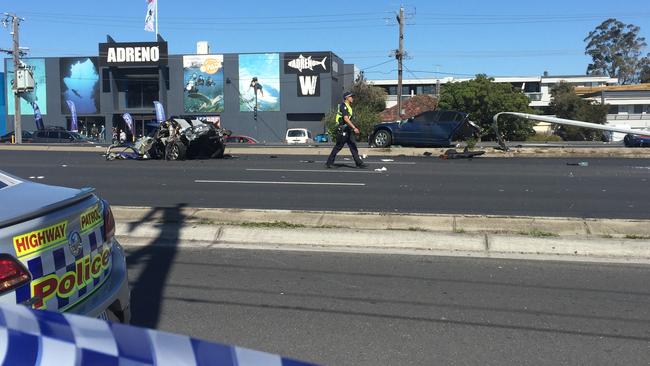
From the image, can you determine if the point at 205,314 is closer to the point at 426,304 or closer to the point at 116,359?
the point at 426,304

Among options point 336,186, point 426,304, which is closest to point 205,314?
point 426,304

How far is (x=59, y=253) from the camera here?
9.45 feet

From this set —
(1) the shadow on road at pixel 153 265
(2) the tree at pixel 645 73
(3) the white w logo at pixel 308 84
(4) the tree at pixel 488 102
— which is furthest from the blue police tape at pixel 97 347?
(2) the tree at pixel 645 73

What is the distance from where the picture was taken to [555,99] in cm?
7050

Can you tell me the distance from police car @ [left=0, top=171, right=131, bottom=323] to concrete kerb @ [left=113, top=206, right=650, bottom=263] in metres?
3.52

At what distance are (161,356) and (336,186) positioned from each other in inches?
386

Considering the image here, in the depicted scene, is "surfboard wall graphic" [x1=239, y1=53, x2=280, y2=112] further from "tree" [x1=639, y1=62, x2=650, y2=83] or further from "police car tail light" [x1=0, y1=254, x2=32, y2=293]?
"tree" [x1=639, y1=62, x2=650, y2=83]

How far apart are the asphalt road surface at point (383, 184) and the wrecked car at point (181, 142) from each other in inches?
30.4

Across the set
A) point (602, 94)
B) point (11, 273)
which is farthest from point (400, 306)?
point (602, 94)

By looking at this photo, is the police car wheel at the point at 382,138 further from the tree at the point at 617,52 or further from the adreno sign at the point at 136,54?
the tree at the point at 617,52

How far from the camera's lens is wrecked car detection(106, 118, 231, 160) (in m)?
17.4

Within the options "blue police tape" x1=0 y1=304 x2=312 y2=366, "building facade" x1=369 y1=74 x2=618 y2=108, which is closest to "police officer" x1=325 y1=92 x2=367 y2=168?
"blue police tape" x1=0 y1=304 x2=312 y2=366

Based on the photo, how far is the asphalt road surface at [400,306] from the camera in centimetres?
409

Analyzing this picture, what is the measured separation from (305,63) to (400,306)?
49465 mm
